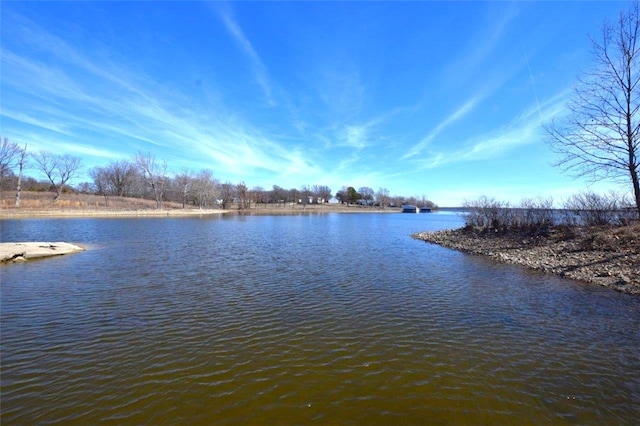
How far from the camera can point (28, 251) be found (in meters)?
16.8

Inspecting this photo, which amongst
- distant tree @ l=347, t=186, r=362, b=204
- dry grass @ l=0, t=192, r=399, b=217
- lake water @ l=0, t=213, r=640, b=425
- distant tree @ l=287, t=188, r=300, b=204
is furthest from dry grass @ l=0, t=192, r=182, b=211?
distant tree @ l=347, t=186, r=362, b=204

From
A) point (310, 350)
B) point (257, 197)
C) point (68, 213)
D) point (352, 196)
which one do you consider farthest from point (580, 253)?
point (352, 196)

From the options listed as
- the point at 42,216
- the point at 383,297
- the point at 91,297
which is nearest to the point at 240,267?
the point at 91,297

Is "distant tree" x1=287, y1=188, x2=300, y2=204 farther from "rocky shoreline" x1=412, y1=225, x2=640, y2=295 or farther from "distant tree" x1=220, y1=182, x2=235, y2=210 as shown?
"rocky shoreline" x1=412, y1=225, x2=640, y2=295

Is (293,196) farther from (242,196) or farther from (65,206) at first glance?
(65,206)

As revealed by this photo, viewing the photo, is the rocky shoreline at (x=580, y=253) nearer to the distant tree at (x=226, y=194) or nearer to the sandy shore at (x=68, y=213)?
the sandy shore at (x=68, y=213)

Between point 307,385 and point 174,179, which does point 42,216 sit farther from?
point 307,385

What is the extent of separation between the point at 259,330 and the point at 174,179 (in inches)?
4324

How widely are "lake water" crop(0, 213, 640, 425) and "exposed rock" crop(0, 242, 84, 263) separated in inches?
111

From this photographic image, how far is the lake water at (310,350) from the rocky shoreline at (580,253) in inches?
78.8

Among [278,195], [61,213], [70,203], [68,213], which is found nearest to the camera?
[61,213]

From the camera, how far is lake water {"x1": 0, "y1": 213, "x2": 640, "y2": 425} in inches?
192

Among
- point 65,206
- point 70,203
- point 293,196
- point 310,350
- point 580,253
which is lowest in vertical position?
point 310,350

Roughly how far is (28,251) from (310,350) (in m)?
19.6
